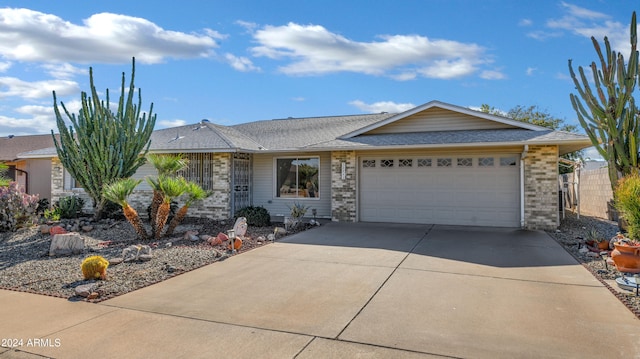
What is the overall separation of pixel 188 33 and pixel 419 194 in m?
8.93

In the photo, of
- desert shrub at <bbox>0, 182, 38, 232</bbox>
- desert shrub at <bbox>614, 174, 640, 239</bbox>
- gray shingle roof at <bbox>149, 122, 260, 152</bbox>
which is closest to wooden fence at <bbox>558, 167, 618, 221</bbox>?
desert shrub at <bbox>614, 174, 640, 239</bbox>

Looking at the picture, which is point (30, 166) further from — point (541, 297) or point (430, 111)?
point (541, 297)

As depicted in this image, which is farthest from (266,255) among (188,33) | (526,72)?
(526,72)

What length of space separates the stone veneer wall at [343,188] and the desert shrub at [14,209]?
905cm

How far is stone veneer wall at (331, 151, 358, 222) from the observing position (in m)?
13.2

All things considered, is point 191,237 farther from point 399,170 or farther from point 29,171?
point 29,171

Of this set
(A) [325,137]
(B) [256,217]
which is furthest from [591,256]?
(A) [325,137]

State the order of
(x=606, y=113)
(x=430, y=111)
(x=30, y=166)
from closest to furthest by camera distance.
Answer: (x=606, y=113)
(x=430, y=111)
(x=30, y=166)

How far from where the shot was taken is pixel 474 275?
21.7 ft

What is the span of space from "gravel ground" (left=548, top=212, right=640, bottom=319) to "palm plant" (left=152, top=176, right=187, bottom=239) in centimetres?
873

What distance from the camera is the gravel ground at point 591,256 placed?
5.37m

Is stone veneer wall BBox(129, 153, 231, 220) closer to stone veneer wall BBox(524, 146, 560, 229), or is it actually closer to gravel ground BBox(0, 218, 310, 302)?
gravel ground BBox(0, 218, 310, 302)

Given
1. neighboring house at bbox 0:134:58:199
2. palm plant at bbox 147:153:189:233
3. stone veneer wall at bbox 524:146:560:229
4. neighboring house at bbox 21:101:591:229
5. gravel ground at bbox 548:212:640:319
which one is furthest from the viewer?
neighboring house at bbox 0:134:58:199

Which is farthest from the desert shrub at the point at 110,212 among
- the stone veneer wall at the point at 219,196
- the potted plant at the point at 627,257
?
the potted plant at the point at 627,257
